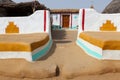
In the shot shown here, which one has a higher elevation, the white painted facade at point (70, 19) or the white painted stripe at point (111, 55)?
the white painted facade at point (70, 19)

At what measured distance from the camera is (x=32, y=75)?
23.7 feet

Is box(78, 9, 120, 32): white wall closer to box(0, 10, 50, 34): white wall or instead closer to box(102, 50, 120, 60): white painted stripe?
box(0, 10, 50, 34): white wall

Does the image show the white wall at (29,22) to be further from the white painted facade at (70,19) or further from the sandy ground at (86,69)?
the white painted facade at (70,19)

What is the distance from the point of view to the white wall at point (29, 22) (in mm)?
12609

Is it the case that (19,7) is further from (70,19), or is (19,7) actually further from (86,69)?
(86,69)

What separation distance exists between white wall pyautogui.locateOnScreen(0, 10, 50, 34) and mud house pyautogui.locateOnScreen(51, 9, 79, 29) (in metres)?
16.9

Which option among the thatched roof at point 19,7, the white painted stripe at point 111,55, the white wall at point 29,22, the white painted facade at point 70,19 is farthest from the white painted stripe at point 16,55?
the white painted facade at point 70,19

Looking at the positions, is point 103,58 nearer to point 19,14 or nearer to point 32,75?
point 32,75

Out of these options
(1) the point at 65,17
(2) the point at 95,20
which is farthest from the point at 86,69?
(1) the point at 65,17

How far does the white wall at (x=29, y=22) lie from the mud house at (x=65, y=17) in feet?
55.4

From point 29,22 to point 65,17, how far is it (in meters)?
17.6

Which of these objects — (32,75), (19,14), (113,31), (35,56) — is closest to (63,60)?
(35,56)

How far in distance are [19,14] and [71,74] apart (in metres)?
15.8

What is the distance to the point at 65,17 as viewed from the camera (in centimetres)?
3000
